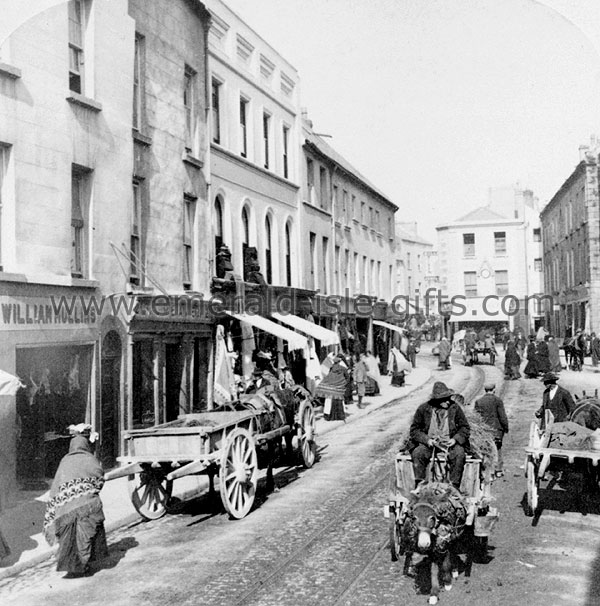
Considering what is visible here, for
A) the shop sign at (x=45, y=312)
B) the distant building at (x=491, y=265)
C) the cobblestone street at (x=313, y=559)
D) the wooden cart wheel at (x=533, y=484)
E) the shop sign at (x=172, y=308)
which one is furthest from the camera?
the distant building at (x=491, y=265)

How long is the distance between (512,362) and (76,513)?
23.4 meters

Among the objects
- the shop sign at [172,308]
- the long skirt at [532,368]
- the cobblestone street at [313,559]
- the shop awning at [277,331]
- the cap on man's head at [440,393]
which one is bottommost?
the cobblestone street at [313,559]

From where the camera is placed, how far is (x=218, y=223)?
20.4 meters

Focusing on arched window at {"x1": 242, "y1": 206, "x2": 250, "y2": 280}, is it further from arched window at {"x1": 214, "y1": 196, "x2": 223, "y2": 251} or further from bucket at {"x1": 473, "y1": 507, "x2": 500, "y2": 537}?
bucket at {"x1": 473, "y1": 507, "x2": 500, "y2": 537}

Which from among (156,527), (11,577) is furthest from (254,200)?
(11,577)

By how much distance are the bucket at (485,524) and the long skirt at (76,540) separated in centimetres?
395

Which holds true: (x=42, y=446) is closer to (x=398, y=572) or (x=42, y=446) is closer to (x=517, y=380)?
(x=398, y=572)

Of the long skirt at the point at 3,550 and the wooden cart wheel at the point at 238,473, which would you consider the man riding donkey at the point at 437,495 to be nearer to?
the wooden cart wheel at the point at 238,473

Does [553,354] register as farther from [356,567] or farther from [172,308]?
[356,567]

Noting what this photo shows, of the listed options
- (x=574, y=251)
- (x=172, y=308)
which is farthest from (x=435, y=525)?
(x=574, y=251)

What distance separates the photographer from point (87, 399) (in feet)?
44.6

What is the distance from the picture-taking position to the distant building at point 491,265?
192 feet

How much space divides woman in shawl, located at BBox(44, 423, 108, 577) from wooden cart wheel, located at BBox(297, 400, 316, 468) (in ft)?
18.3

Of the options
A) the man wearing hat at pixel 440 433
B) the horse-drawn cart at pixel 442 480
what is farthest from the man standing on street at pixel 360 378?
the horse-drawn cart at pixel 442 480
